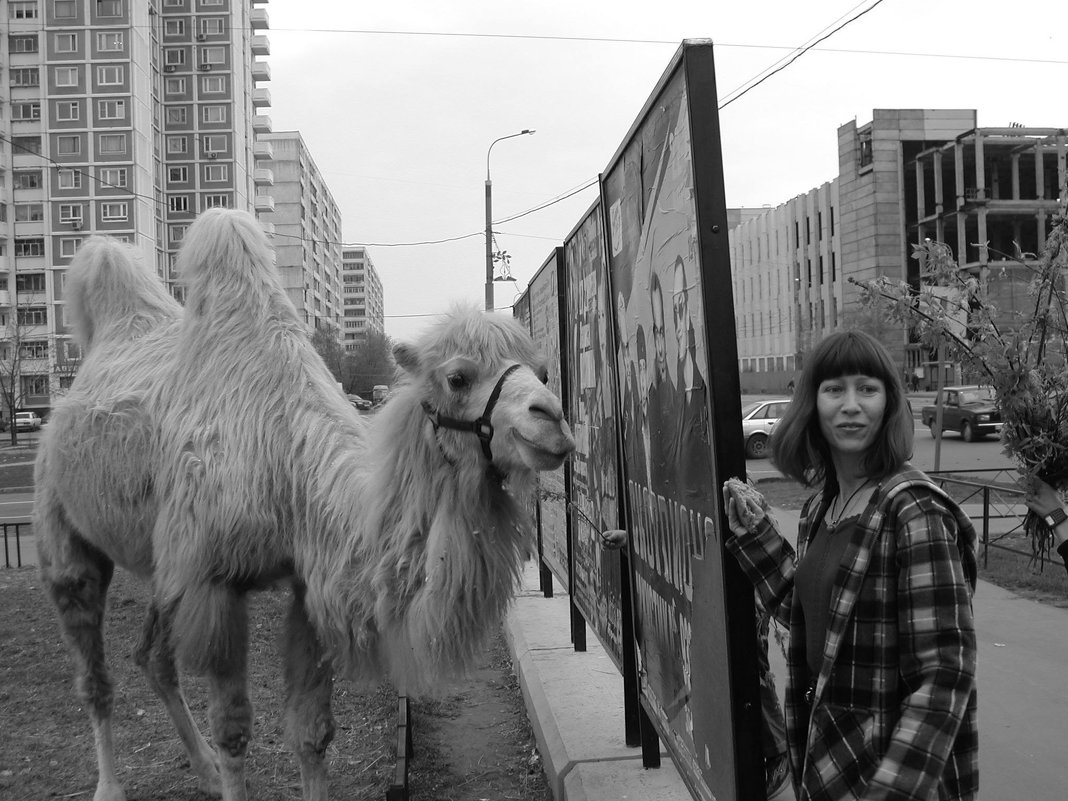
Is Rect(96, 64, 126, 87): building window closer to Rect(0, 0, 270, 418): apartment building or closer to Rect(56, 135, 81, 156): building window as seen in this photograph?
Rect(0, 0, 270, 418): apartment building

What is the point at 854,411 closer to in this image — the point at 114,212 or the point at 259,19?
the point at 114,212

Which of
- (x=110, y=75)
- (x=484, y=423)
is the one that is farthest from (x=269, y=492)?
(x=110, y=75)

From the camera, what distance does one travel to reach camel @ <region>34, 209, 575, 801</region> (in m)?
3.13

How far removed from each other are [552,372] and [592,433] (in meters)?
1.49

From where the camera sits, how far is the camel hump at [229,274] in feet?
13.8

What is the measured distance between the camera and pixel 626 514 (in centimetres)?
379

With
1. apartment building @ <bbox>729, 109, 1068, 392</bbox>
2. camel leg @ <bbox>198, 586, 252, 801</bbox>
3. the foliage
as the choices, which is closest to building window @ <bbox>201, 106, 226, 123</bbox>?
apartment building @ <bbox>729, 109, 1068, 392</bbox>

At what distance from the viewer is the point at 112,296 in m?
5.16

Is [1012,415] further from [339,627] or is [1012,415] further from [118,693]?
[118,693]

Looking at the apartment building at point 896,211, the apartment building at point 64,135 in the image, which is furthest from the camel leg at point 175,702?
the apartment building at point 64,135

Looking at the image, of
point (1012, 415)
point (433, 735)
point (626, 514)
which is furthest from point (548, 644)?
point (1012, 415)

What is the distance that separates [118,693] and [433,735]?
2.34 metres

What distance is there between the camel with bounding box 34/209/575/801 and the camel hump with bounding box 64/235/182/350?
0.06ft

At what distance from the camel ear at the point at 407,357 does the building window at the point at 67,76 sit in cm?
7480
